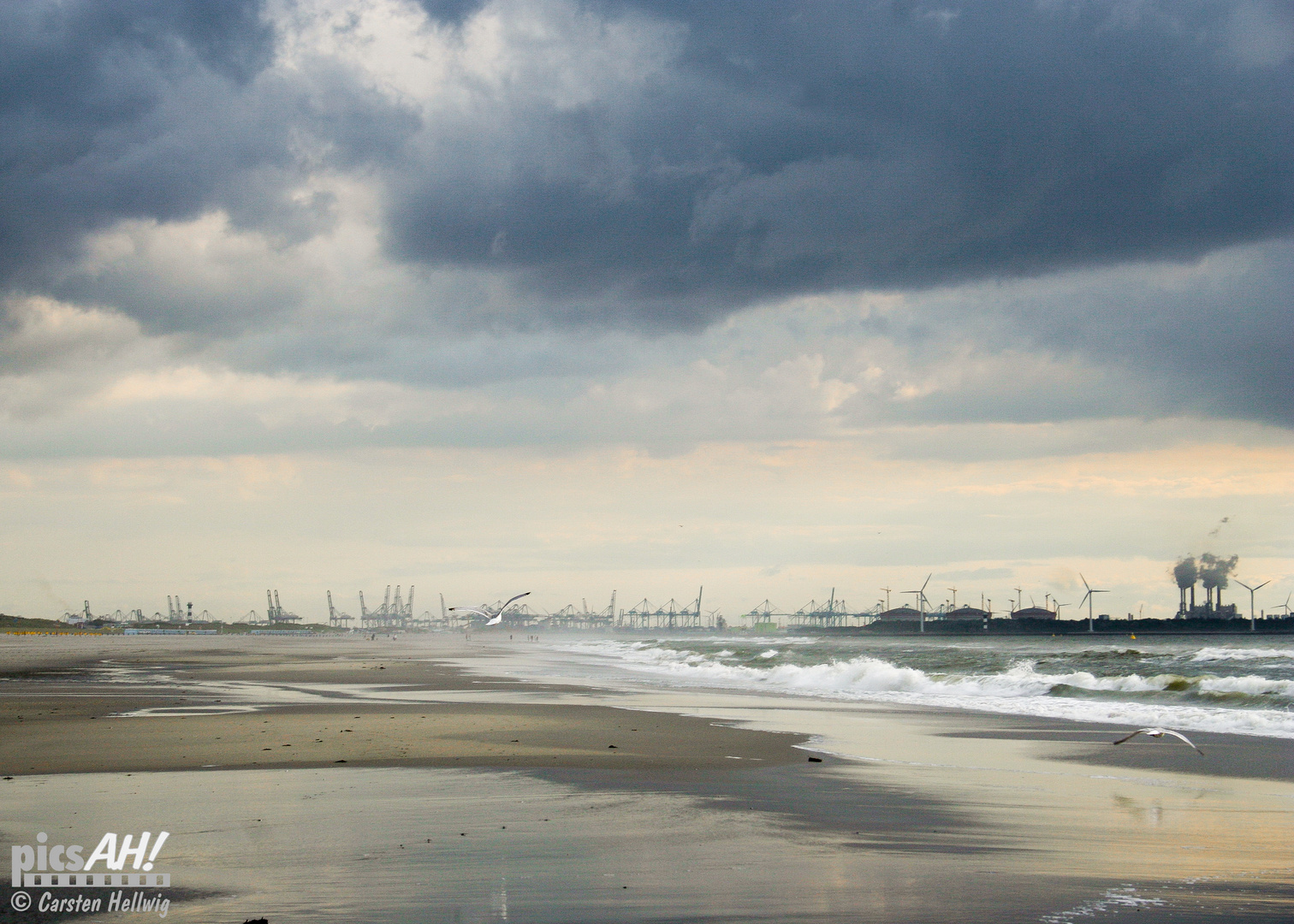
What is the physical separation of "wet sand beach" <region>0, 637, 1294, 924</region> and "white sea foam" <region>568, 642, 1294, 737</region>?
3596mm

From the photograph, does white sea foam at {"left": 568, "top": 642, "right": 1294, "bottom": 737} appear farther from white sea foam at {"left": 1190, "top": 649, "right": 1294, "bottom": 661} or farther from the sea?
white sea foam at {"left": 1190, "top": 649, "right": 1294, "bottom": 661}

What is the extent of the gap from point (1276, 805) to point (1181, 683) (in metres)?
22.4

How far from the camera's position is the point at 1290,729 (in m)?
21.7

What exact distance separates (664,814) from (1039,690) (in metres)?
27.4

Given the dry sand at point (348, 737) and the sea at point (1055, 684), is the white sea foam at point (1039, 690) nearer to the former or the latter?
the sea at point (1055, 684)

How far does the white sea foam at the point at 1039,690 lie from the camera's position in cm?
2392

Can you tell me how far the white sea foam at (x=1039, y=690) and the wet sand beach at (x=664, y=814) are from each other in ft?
11.8

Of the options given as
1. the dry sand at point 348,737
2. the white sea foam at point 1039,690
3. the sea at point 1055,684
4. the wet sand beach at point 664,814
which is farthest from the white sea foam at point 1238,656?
the dry sand at point 348,737

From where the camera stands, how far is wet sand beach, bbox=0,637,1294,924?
25.3 feet

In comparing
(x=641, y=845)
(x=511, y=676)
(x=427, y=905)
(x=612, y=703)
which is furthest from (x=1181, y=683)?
(x=427, y=905)

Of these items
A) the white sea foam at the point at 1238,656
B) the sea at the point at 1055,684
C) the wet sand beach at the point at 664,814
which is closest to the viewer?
the wet sand beach at the point at 664,814

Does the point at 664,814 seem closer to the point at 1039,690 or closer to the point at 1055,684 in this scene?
the point at 1039,690

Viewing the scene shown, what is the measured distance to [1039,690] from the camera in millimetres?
34656

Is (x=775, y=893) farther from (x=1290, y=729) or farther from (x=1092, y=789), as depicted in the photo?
(x=1290, y=729)
